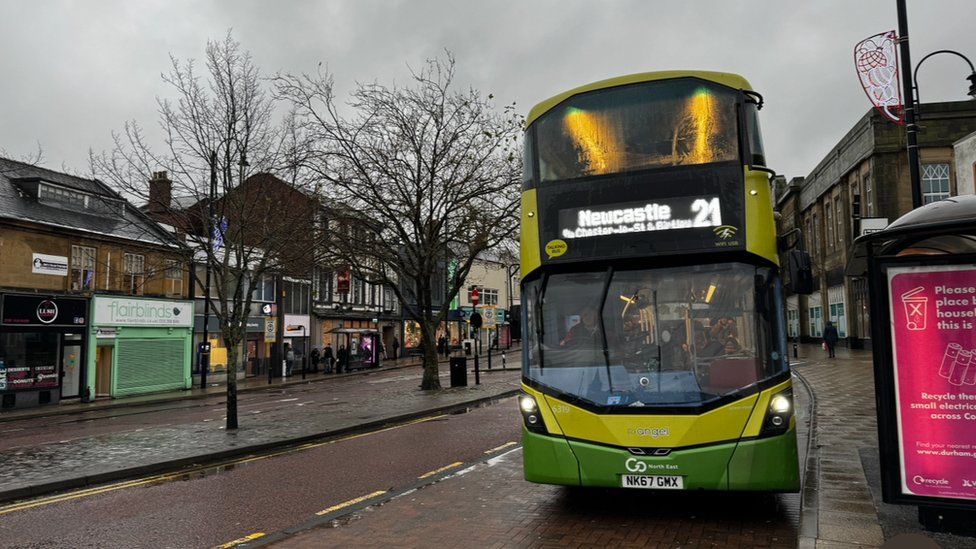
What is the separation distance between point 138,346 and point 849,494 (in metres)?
27.8

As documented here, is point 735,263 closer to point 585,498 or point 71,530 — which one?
point 585,498

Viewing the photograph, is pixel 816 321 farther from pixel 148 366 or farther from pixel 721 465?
pixel 721 465

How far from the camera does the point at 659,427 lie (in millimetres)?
5945

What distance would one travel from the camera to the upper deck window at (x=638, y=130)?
6516mm

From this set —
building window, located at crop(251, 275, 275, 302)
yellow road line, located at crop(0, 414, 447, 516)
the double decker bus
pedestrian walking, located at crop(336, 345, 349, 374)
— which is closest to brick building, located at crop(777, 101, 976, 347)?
the double decker bus

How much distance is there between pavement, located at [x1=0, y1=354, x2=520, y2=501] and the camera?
9.32 m

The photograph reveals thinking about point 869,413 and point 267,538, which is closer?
point 267,538

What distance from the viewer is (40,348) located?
23.0 m

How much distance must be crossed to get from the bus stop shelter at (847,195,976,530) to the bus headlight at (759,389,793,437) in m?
0.74

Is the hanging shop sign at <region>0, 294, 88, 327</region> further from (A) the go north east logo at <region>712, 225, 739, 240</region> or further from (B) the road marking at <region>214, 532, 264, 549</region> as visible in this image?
(A) the go north east logo at <region>712, 225, 739, 240</region>

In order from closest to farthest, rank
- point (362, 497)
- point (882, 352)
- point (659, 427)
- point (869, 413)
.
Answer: point (882, 352), point (659, 427), point (362, 497), point (869, 413)

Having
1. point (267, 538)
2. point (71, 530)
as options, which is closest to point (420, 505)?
point (267, 538)

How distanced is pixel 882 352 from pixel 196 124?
14.3 m

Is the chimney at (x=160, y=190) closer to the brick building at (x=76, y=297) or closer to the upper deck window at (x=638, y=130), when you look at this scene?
the brick building at (x=76, y=297)
